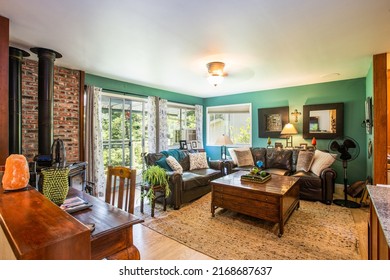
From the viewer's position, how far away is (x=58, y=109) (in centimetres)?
342

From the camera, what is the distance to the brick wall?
3.06 meters

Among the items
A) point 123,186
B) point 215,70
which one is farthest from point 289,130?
point 123,186

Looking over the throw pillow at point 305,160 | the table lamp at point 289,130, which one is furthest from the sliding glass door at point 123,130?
the throw pillow at point 305,160

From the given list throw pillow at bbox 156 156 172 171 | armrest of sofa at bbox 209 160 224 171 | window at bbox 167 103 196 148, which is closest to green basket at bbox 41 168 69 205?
throw pillow at bbox 156 156 172 171

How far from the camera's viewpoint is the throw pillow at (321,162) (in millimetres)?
3673

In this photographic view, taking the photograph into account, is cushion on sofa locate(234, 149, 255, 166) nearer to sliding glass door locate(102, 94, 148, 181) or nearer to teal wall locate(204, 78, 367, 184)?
teal wall locate(204, 78, 367, 184)

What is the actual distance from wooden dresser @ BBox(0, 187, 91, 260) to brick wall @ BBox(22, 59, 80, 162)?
2.77 meters

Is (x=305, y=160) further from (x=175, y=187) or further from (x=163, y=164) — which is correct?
(x=163, y=164)

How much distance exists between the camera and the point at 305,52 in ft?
9.29

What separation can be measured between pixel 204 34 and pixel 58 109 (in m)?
2.79

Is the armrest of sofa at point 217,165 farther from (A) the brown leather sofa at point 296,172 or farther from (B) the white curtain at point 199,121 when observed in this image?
(B) the white curtain at point 199,121
